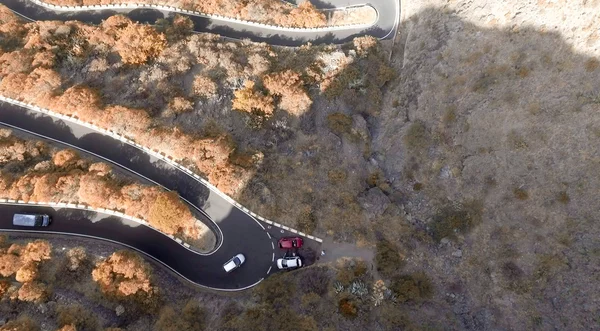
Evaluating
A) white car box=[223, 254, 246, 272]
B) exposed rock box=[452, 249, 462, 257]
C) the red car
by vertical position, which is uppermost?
exposed rock box=[452, 249, 462, 257]

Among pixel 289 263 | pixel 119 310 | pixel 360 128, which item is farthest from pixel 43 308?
pixel 360 128

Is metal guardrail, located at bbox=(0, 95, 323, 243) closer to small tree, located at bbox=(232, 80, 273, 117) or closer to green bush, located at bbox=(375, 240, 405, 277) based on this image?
green bush, located at bbox=(375, 240, 405, 277)

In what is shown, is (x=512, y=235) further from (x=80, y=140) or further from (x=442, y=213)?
(x=80, y=140)

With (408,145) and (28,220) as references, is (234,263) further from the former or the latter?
(408,145)

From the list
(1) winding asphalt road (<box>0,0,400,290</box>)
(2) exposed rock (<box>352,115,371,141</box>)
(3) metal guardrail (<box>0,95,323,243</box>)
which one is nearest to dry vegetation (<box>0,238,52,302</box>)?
(1) winding asphalt road (<box>0,0,400,290</box>)

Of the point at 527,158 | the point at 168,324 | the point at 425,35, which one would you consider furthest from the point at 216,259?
the point at 425,35
